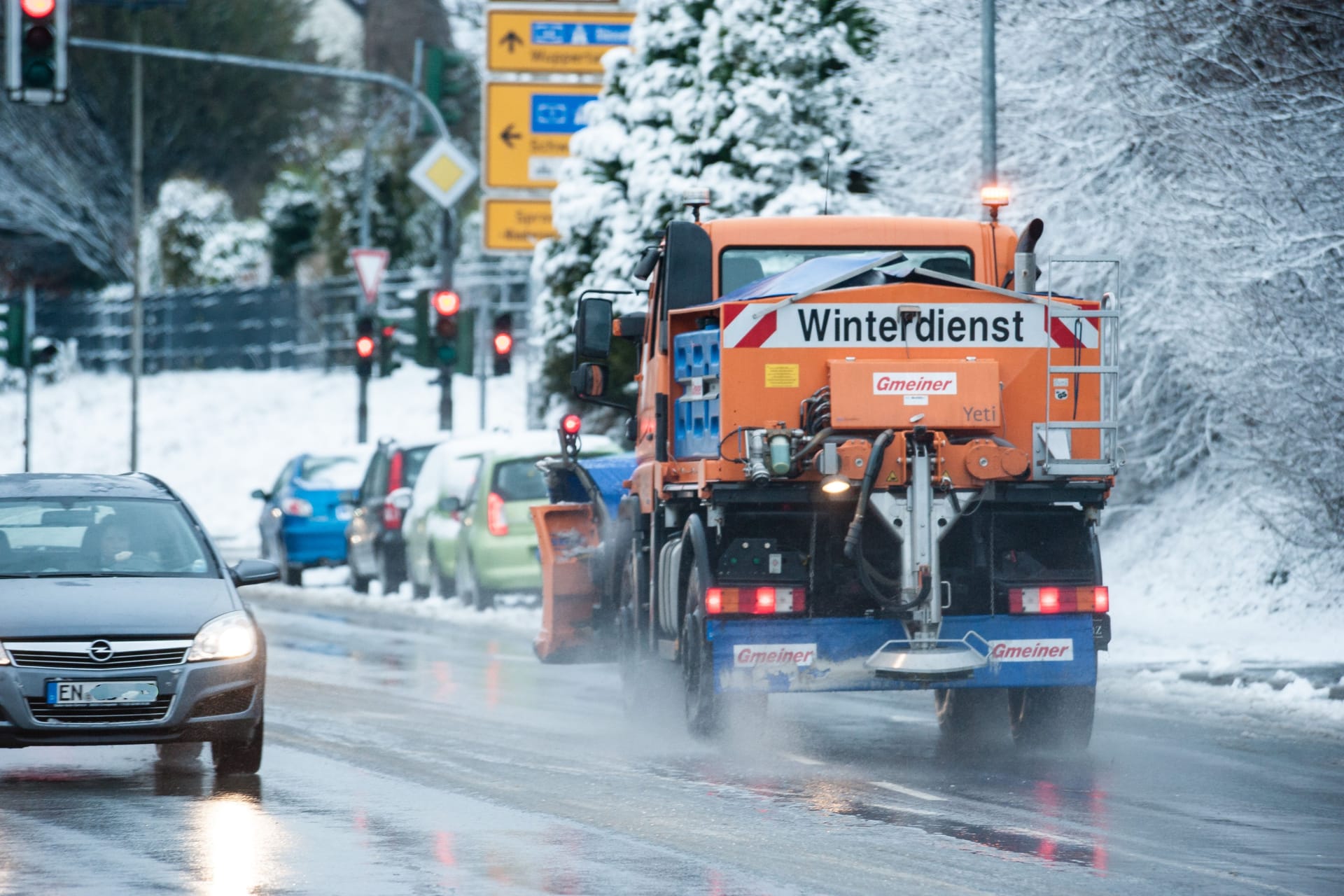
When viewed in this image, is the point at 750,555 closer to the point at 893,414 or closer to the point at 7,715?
the point at 893,414

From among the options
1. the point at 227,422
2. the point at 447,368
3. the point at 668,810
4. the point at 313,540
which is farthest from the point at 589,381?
the point at 227,422

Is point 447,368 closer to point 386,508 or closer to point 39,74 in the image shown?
point 386,508

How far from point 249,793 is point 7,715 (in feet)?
3.55

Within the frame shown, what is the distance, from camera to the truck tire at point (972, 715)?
13.5 metres

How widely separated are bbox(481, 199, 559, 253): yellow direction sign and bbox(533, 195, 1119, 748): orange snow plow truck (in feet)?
69.0

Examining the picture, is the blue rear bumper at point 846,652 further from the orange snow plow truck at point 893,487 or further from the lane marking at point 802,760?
the lane marking at point 802,760

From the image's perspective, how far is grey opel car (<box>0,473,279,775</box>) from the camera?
10766mm

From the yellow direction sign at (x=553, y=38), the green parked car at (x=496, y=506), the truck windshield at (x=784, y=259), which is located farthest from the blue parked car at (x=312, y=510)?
the truck windshield at (x=784, y=259)

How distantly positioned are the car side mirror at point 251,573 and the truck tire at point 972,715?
12.2 ft

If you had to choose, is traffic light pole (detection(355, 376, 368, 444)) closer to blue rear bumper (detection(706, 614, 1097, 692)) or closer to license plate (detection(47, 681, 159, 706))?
blue rear bumper (detection(706, 614, 1097, 692))

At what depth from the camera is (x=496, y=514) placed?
22062mm

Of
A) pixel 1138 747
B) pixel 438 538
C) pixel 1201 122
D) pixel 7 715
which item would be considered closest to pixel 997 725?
pixel 1138 747

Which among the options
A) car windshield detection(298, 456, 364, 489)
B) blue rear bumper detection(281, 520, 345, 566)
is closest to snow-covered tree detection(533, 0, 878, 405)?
car windshield detection(298, 456, 364, 489)

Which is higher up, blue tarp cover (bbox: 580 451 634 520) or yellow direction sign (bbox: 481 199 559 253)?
yellow direction sign (bbox: 481 199 559 253)
